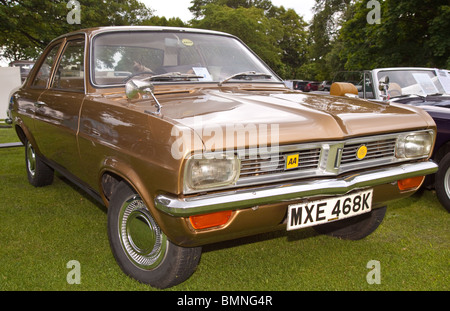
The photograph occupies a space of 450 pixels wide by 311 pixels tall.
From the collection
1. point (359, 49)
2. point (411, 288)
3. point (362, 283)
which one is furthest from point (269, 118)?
point (359, 49)

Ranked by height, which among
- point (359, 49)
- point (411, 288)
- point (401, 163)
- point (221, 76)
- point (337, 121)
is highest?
point (359, 49)

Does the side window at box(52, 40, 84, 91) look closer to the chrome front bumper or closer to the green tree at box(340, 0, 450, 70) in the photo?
the chrome front bumper

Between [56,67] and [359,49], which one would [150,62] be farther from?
[359,49]

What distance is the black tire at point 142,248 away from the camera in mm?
2600

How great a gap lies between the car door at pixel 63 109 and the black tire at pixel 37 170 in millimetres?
709

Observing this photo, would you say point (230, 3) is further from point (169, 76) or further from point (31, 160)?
point (169, 76)

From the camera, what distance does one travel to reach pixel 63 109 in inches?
141

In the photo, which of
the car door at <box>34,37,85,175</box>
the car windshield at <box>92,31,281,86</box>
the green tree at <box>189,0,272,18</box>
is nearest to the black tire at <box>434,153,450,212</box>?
the car windshield at <box>92,31,281,86</box>

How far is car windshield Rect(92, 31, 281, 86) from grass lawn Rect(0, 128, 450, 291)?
1.40 m

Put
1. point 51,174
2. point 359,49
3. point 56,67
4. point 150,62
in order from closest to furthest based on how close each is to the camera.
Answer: point 150,62 < point 56,67 < point 51,174 < point 359,49

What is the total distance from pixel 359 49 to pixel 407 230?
2034 cm

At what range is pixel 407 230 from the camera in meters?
3.94

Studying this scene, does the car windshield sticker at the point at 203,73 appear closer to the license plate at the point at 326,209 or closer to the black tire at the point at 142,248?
the black tire at the point at 142,248

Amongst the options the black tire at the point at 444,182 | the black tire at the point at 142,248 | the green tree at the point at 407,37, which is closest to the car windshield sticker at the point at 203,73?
the black tire at the point at 142,248
